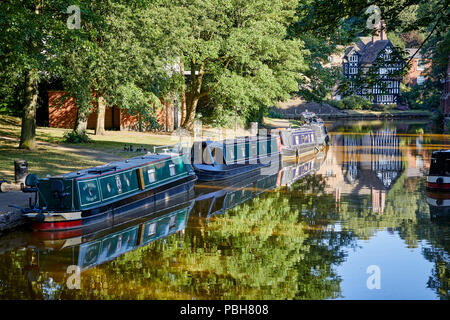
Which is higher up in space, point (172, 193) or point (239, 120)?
point (239, 120)

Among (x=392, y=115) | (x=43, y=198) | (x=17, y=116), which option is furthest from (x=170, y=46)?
(x=392, y=115)

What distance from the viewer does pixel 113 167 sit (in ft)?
54.2

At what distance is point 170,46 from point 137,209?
14.6m

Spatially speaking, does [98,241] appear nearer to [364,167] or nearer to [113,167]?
[113,167]

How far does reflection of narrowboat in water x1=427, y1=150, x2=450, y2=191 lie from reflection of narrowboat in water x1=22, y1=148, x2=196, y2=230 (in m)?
9.38

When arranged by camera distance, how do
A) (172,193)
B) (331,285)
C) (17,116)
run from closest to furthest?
1. (331,285)
2. (172,193)
3. (17,116)

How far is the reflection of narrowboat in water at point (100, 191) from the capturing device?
14266mm

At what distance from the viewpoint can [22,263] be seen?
11.9 metres

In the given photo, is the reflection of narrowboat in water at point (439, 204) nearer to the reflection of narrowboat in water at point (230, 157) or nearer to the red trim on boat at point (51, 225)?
the reflection of narrowboat in water at point (230, 157)

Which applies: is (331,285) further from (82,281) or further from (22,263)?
(22,263)

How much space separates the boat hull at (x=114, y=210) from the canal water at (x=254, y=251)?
→ 0.92 feet

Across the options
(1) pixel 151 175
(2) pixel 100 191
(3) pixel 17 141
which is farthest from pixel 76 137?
(2) pixel 100 191

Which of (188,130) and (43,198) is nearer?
(43,198)

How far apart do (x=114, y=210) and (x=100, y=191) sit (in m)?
0.81
